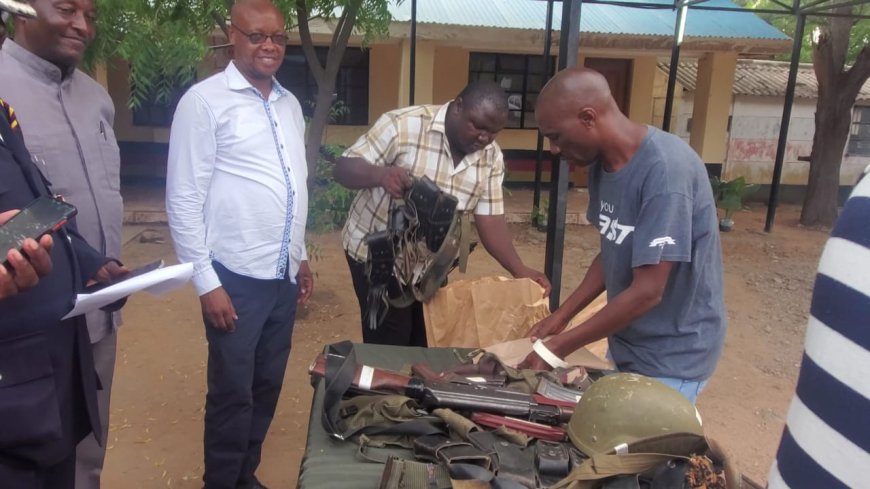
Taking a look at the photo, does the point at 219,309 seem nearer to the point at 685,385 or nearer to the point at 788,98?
the point at 685,385

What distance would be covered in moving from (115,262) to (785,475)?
1.68 metres

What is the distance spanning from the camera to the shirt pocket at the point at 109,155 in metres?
2.07

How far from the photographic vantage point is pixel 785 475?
0.82m

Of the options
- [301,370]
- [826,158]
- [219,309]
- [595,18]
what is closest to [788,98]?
[826,158]

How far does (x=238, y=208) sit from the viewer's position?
2.26 meters

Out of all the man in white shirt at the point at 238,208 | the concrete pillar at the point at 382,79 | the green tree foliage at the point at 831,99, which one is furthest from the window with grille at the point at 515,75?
the man in white shirt at the point at 238,208

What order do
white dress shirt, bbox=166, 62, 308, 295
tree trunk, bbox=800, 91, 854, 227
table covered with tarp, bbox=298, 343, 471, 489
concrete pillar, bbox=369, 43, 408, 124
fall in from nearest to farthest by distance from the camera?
table covered with tarp, bbox=298, 343, 471, 489
white dress shirt, bbox=166, 62, 308, 295
tree trunk, bbox=800, 91, 854, 227
concrete pillar, bbox=369, 43, 408, 124

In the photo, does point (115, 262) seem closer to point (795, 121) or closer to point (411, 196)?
point (411, 196)

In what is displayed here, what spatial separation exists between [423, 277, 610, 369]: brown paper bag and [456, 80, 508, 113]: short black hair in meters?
0.72

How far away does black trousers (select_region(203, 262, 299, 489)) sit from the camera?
7.63 ft

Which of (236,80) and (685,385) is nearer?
(685,385)

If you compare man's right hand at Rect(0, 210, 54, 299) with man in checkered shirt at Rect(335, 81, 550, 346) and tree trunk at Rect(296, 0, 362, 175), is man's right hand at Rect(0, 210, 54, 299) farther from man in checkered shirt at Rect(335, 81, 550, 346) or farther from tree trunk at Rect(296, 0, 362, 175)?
tree trunk at Rect(296, 0, 362, 175)

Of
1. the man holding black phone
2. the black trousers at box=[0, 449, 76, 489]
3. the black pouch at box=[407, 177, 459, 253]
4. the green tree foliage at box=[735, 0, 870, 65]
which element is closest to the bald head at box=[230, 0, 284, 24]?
the man holding black phone

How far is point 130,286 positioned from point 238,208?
744 millimetres
